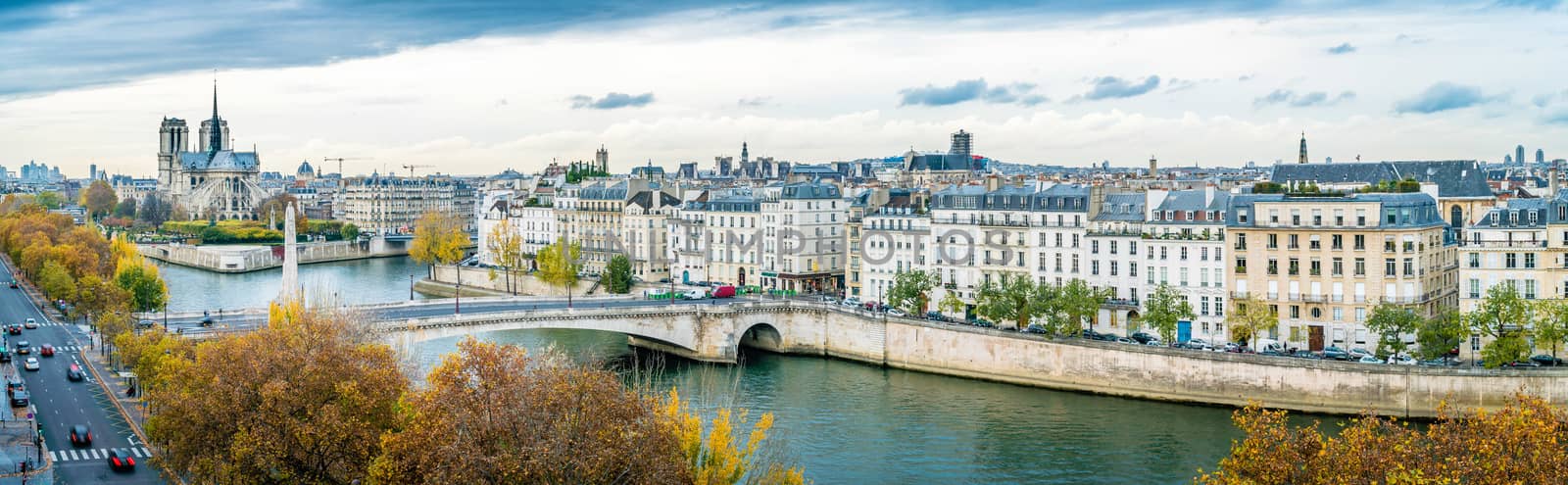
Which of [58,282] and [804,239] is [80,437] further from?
[804,239]

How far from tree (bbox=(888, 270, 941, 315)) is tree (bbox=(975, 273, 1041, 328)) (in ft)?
11.0

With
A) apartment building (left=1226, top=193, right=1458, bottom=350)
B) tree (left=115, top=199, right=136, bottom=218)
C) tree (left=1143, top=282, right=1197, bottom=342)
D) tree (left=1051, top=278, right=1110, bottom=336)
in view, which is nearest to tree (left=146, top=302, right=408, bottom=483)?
tree (left=1051, top=278, right=1110, bottom=336)

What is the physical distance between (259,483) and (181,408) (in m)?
3.08

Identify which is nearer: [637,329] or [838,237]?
[637,329]

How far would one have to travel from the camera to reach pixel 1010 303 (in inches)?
2313

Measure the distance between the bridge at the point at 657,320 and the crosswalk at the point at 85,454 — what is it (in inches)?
643

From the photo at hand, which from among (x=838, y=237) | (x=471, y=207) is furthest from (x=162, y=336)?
(x=471, y=207)

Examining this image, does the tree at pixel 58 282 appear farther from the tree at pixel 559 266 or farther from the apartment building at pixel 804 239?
the apartment building at pixel 804 239

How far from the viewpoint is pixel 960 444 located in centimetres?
4494

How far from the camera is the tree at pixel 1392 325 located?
5003 centimetres

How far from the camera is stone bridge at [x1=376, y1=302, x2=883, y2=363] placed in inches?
2307

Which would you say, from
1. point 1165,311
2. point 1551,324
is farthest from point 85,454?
point 1551,324

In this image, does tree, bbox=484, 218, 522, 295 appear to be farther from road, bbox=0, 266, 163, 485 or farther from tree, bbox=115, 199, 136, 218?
tree, bbox=115, 199, 136, 218

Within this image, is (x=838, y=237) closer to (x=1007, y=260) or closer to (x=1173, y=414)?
(x=1007, y=260)
